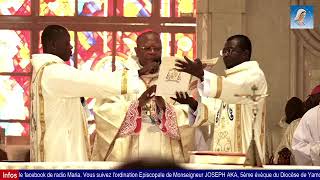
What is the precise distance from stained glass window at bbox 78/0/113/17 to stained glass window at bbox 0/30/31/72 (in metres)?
0.80

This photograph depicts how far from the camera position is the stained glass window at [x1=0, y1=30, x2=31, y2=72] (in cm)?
1309

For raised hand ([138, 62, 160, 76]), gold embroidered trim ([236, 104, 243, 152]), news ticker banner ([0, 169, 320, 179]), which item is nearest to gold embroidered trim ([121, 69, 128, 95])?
raised hand ([138, 62, 160, 76])

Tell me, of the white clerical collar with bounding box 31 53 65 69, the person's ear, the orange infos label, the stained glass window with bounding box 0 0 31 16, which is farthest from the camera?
the stained glass window with bounding box 0 0 31 16

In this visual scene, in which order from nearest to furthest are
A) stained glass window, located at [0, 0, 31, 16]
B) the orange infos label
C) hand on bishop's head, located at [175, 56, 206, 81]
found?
1. the orange infos label
2. hand on bishop's head, located at [175, 56, 206, 81]
3. stained glass window, located at [0, 0, 31, 16]

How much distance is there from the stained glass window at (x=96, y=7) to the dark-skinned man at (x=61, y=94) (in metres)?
5.47

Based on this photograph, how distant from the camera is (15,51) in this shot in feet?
43.0

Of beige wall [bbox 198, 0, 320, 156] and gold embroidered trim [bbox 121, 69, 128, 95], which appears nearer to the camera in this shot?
gold embroidered trim [bbox 121, 69, 128, 95]

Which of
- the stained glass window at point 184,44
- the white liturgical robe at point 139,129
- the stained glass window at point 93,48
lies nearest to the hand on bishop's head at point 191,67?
the white liturgical robe at point 139,129

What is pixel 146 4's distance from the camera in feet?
43.3

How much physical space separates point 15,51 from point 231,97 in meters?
6.29

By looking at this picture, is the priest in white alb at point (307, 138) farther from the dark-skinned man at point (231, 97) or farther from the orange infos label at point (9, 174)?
the orange infos label at point (9, 174)

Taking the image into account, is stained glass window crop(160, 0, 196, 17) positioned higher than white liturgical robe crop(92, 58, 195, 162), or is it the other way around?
stained glass window crop(160, 0, 196, 17)

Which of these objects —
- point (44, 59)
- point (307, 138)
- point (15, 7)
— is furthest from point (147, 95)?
point (15, 7)

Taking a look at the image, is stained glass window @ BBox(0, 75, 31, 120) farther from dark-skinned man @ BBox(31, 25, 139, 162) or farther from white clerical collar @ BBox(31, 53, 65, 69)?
white clerical collar @ BBox(31, 53, 65, 69)
